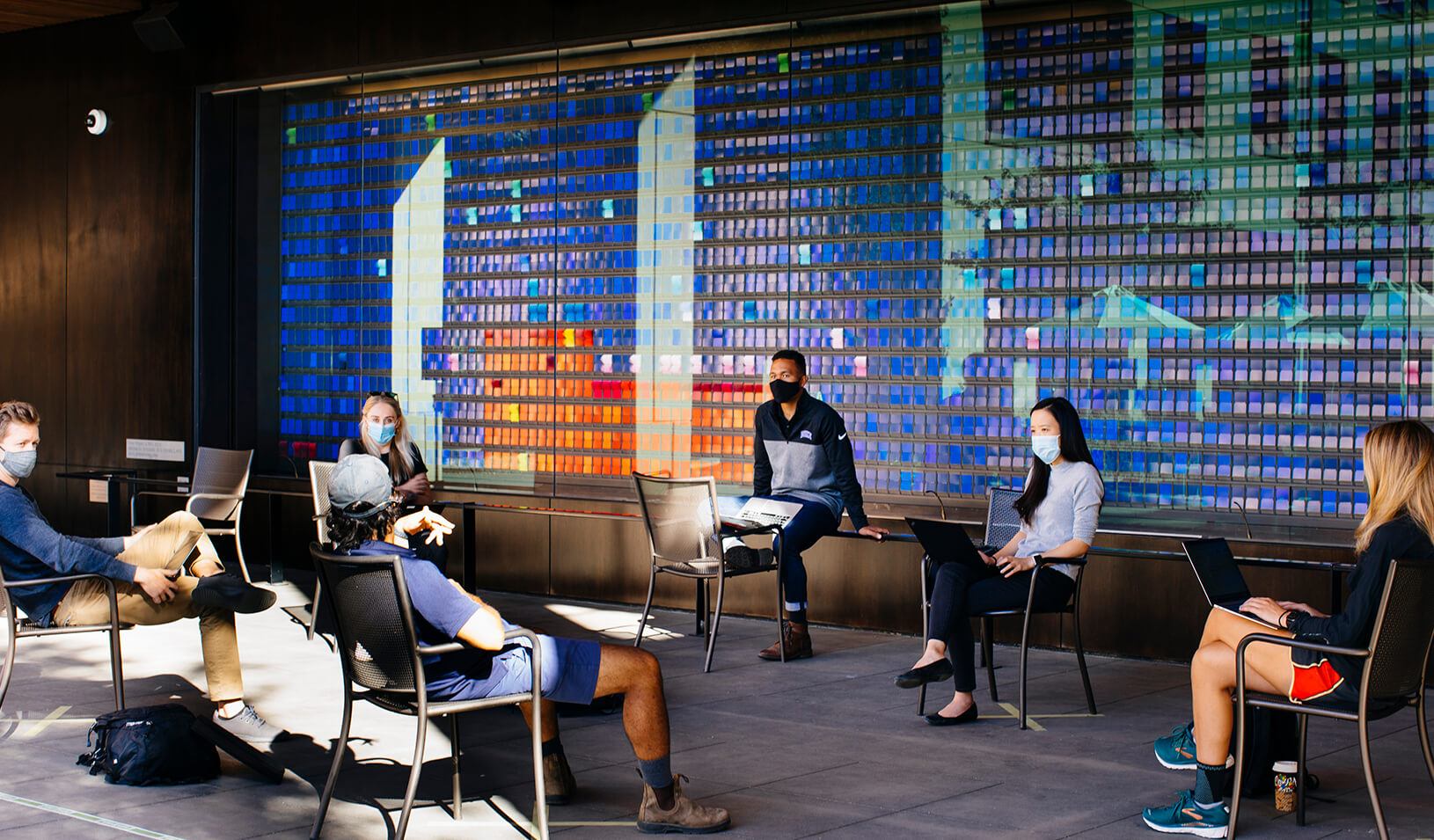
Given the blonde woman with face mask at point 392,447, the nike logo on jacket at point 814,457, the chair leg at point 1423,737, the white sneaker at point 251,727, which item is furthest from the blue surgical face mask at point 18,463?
the chair leg at point 1423,737

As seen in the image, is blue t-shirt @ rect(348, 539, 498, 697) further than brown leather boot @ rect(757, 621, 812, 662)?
No

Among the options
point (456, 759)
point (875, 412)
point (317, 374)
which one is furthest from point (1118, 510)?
point (317, 374)

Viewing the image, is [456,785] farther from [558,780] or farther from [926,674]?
[926,674]

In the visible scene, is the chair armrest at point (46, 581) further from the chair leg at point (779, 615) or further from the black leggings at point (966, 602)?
the black leggings at point (966, 602)

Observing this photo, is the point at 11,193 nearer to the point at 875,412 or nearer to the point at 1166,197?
the point at 875,412

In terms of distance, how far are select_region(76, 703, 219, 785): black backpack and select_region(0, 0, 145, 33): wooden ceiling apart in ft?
25.0

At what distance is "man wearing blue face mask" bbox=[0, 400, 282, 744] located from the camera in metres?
5.17

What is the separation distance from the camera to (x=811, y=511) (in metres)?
7.15

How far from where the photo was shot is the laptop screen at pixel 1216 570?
4570mm

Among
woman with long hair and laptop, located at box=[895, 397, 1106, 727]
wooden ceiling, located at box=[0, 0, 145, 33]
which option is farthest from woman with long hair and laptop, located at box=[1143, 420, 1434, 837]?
wooden ceiling, located at box=[0, 0, 145, 33]

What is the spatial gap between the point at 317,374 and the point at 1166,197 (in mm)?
5969

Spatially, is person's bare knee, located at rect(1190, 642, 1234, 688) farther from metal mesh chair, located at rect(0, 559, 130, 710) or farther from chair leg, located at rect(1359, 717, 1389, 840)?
metal mesh chair, located at rect(0, 559, 130, 710)

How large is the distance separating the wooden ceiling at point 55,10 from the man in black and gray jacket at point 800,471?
6379mm

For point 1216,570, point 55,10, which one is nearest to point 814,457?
point 1216,570
